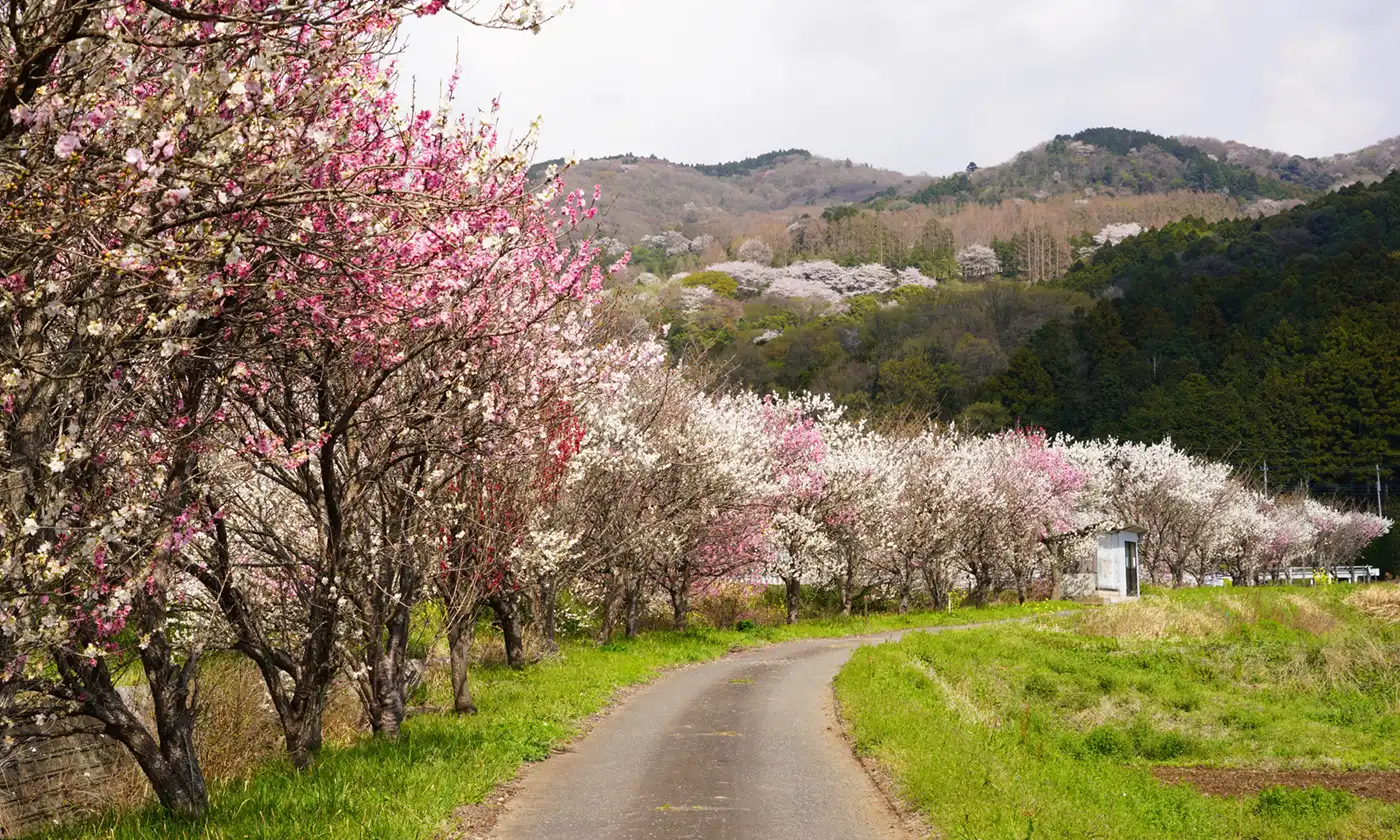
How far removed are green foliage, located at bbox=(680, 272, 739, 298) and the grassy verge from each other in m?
112

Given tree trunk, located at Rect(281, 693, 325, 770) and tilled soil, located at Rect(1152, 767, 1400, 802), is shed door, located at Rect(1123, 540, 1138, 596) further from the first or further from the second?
tree trunk, located at Rect(281, 693, 325, 770)

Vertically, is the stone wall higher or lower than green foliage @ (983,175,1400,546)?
lower

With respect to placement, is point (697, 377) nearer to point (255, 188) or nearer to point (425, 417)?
point (425, 417)

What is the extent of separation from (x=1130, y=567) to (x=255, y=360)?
49.9 m

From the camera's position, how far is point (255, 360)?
25.2ft

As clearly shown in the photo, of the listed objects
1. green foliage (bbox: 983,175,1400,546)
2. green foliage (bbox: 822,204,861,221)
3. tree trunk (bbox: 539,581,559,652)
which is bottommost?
tree trunk (bbox: 539,581,559,652)

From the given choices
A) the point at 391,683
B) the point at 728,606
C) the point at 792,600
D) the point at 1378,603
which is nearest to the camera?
the point at 391,683

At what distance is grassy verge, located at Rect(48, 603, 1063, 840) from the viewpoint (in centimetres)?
867

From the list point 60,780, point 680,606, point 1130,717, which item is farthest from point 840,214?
point 60,780

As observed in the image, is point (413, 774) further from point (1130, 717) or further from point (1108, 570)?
point (1108, 570)

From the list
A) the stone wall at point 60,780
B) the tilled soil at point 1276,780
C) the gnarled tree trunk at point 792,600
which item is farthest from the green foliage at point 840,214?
the stone wall at point 60,780

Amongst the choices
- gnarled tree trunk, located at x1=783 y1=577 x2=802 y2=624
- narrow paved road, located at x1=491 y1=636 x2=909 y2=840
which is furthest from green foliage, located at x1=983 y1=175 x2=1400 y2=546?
narrow paved road, located at x1=491 y1=636 x2=909 y2=840

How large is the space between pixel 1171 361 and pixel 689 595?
2530 inches

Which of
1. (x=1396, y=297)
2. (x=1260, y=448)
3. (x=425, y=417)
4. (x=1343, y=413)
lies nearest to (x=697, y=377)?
(x=425, y=417)
